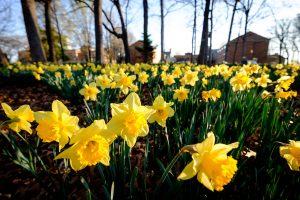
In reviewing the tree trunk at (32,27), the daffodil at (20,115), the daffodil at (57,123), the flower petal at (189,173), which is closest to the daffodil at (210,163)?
the flower petal at (189,173)

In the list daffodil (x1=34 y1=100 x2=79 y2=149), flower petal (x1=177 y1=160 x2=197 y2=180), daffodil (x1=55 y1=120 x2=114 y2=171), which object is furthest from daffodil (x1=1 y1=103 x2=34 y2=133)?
flower petal (x1=177 y1=160 x2=197 y2=180)

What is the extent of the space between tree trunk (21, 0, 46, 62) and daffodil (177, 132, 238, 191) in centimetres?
943

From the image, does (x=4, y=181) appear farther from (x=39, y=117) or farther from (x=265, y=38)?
(x=265, y=38)

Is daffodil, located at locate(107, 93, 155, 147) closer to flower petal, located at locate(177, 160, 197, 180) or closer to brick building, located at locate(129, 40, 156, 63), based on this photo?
flower petal, located at locate(177, 160, 197, 180)

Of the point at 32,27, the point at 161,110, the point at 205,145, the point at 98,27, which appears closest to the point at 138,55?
the point at 98,27

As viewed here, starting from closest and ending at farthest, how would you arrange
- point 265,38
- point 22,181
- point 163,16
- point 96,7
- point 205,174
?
point 205,174 < point 22,181 < point 96,7 < point 163,16 < point 265,38

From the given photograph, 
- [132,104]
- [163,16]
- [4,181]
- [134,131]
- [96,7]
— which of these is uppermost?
[163,16]

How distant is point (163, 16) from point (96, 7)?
7.54m

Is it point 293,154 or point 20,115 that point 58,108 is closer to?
point 20,115

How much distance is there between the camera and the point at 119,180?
1160 mm

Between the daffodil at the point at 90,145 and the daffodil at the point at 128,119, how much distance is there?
5 cm

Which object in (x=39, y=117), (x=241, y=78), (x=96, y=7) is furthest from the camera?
(x=96, y=7)

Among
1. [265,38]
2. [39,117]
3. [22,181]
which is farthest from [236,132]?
[265,38]

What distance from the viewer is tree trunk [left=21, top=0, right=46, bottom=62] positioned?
321 inches
